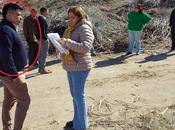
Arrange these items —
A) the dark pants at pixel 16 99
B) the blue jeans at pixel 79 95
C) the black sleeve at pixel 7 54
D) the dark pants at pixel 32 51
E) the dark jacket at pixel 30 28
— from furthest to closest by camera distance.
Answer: the dark pants at pixel 32 51 < the dark jacket at pixel 30 28 < the blue jeans at pixel 79 95 < the dark pants at pixel 16 99 < the black sleeve at pixel 7 54

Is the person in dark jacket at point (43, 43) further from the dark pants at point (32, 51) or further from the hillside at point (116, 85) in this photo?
Answer: the dark pants at point (32, 51)

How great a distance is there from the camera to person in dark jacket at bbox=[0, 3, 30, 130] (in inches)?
233

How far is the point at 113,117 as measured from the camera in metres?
7.68

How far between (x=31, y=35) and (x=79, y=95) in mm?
5017

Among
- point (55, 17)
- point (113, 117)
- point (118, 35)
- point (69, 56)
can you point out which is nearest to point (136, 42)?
point (118, 35)

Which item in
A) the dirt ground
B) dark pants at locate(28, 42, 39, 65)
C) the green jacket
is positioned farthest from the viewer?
the green jacket

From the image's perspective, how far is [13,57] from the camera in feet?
19.8

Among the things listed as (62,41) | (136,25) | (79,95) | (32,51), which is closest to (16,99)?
(79,95)

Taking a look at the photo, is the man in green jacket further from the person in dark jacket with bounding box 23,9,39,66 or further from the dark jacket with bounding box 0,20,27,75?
the dark jacket with bounding box 0,20,27,75

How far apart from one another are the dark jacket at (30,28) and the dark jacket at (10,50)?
507cm

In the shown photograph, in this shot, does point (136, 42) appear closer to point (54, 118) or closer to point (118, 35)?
point (118, 35)

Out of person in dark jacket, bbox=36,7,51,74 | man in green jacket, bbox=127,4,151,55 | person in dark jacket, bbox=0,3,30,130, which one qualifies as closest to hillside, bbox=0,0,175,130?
person in dark jacket, bbox=36,7,51,74

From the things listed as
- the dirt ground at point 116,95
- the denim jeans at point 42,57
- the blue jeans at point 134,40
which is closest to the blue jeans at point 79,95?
the dirt ground at point 116,95

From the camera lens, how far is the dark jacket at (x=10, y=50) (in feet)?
19.3
